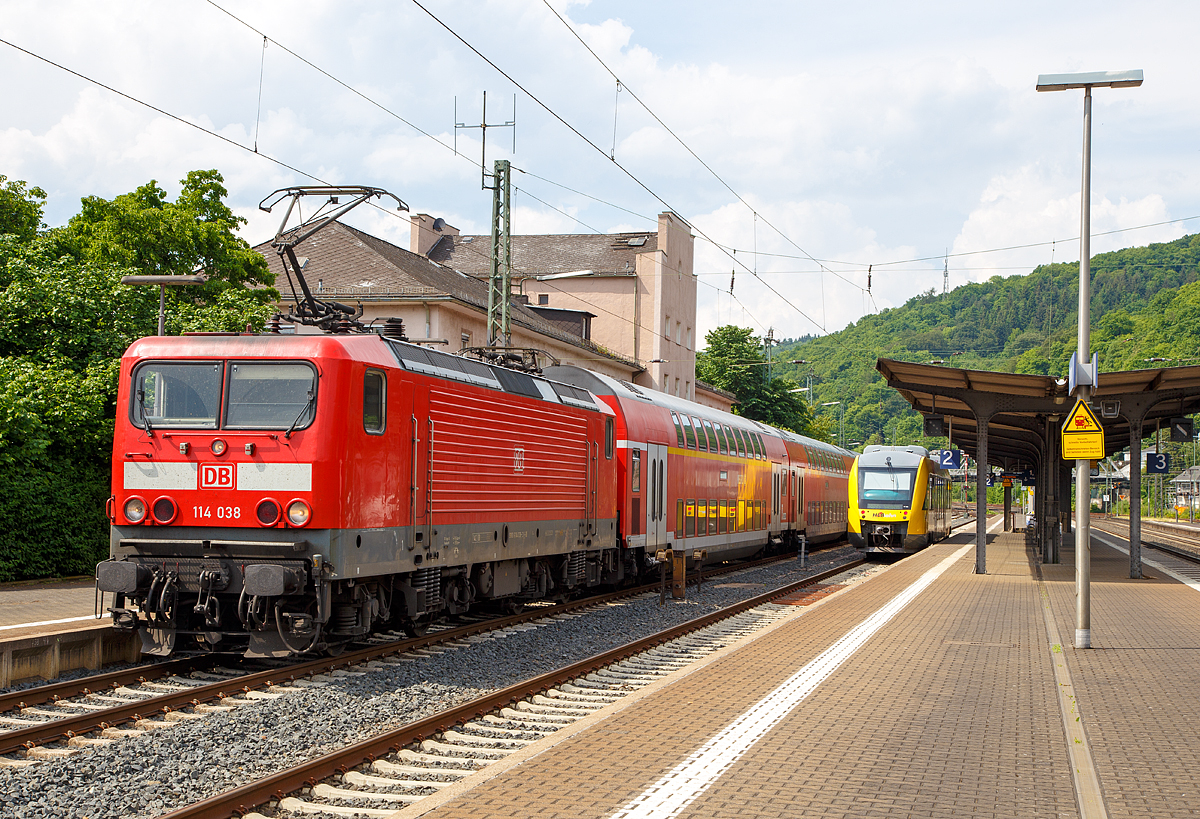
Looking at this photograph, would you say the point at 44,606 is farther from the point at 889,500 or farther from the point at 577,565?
the point at 889,500

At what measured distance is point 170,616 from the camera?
35.7 feet

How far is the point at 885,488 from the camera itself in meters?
32.6

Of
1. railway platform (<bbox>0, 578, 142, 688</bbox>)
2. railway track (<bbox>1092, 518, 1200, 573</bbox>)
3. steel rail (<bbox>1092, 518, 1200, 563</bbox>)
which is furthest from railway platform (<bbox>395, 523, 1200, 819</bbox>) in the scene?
steel rail (<bbox>1092, 518, 1200, 563</bbox>)

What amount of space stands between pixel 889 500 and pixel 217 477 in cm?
2489

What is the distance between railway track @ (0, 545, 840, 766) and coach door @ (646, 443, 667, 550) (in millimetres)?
8268

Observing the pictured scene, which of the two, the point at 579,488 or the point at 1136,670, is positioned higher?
the point at 579,488

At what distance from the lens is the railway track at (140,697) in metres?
8.22

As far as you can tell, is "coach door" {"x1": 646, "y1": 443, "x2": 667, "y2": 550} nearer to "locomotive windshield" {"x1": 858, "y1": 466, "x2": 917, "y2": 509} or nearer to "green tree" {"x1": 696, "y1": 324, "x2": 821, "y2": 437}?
"locomotive windshield" {"x1": 858, "y1": 466, "x2": 917, "y2": 509}

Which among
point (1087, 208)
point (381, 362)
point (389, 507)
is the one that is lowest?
point (389, 507)

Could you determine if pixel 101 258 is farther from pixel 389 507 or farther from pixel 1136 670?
pixel 1136 670

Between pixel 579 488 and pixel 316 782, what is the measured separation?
33.7 feet

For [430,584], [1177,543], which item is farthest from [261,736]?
[1177,543]

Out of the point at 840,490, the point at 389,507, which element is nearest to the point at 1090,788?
the point at 389,507

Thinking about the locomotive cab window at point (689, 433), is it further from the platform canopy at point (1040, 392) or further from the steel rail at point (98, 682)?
the steel rail at point (98, 682)
